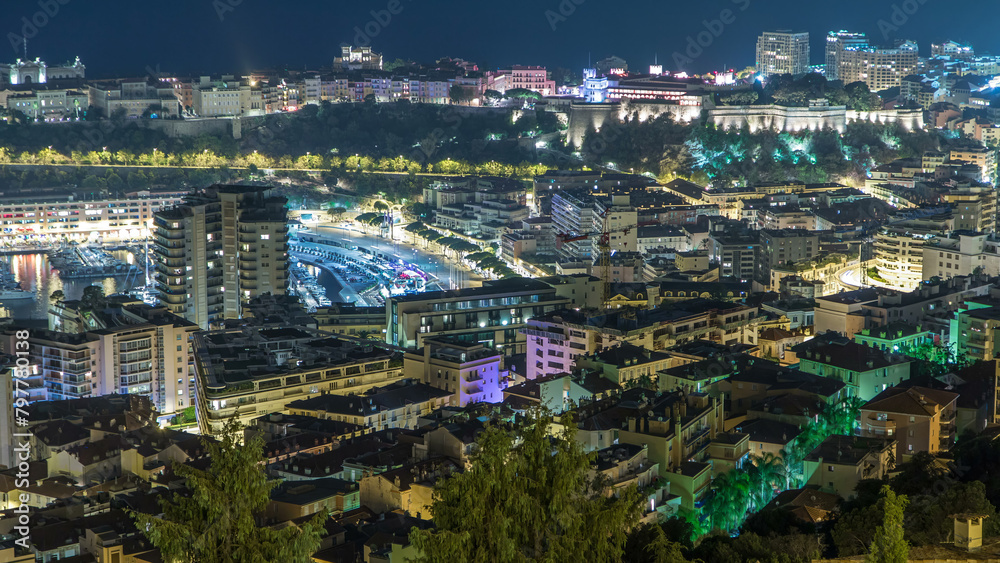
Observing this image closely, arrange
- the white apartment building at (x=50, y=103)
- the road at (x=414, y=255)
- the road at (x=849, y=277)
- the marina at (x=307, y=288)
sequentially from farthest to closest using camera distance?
1. the white apartment building at (x=50, y=103)
2. the road at (x=414, y=255)
3. the marina at (x=307, y=288)
4. the road at (x=849, y=277)

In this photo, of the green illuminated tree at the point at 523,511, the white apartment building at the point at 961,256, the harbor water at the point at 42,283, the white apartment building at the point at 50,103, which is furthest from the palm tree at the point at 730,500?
the white apartment building at the point at 50,103

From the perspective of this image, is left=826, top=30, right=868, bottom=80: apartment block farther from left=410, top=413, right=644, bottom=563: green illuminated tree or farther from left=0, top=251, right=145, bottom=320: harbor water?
left=410, top=413, right=644, bottom=563: green illuminated tree

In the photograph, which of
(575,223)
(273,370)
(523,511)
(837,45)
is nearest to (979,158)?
(575,223)

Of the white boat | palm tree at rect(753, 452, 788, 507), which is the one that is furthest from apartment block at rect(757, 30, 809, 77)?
palm tree at rect(753, 452, 788, 507)

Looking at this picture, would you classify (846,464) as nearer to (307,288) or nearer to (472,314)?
(472,314)

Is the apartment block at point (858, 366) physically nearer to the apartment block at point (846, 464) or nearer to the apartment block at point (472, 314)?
the apartment block at point (846, 464)

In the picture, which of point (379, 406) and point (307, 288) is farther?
point (307, 288)
